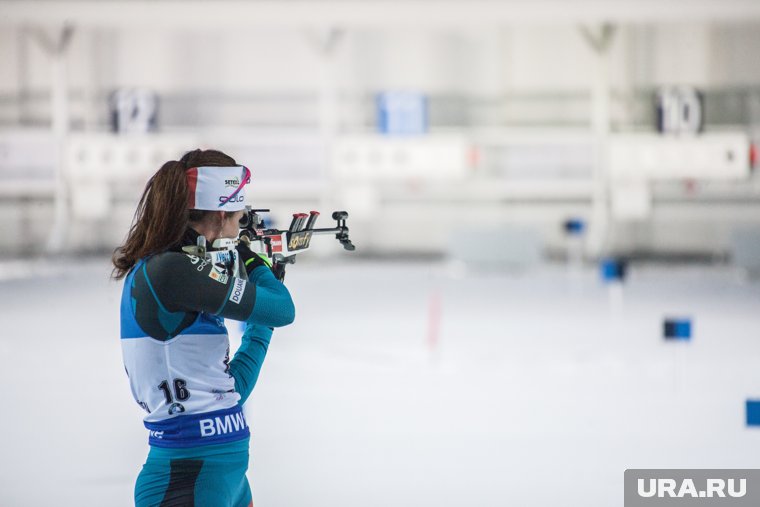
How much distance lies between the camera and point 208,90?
17062mm

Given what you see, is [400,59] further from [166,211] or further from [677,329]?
[166,211]

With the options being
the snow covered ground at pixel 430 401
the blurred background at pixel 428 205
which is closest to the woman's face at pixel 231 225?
the snow covered ground at pixel 430 401

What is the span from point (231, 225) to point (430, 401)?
11.5 ft

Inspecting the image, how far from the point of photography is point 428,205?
659 inches

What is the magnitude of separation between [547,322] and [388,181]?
25.6ft

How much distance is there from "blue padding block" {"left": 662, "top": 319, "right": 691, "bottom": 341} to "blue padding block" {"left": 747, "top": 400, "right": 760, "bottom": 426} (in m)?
1.29

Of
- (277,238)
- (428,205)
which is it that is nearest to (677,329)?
(277,238)

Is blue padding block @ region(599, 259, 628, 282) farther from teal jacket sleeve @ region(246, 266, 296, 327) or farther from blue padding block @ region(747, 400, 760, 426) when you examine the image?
teal jacket sleeve @ region(246, 266, 296, 327)

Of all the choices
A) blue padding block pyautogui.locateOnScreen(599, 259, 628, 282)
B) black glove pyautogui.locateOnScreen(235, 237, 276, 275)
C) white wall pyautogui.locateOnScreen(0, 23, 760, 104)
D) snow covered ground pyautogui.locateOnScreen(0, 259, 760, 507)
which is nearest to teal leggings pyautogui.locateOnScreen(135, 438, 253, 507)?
black glove pyautogui.locateOnScreen(235, 237, 276, 275)

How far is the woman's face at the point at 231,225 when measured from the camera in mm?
2135

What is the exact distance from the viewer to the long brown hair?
6.74 ft

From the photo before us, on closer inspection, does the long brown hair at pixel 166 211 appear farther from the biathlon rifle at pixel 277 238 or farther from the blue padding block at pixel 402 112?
the blue padding block at pixel 402 112

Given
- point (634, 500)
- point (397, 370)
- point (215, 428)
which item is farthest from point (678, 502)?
point (397, 370)

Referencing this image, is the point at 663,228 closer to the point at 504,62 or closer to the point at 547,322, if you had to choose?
the point at 504,62
